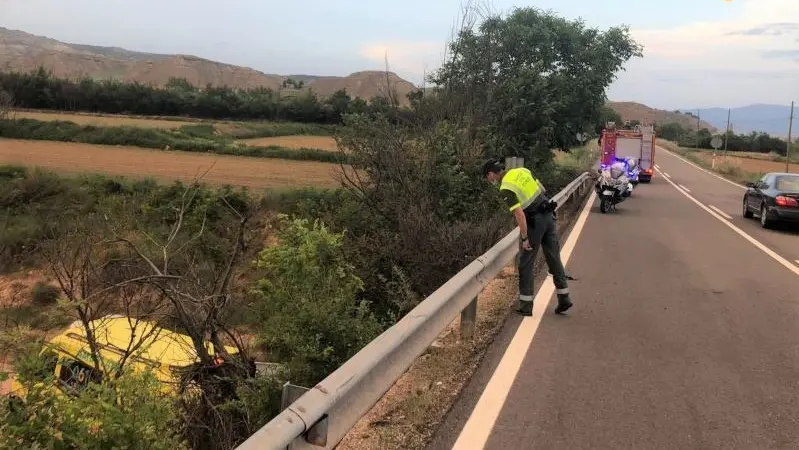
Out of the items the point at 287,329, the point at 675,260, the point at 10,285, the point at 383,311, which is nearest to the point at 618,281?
the point at 675,260

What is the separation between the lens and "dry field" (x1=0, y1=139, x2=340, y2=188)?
33.3m

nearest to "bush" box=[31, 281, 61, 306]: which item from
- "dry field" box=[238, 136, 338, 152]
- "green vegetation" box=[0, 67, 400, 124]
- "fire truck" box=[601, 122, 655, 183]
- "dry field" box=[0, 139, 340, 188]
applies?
"dry field" box=[0, 139, 340, 188]

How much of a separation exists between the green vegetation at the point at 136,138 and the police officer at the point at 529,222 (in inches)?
1682

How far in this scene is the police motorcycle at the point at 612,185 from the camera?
60.8 feet

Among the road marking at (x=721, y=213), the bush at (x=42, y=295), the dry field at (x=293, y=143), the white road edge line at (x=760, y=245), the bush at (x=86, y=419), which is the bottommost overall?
the bush at (x=42, y=295)

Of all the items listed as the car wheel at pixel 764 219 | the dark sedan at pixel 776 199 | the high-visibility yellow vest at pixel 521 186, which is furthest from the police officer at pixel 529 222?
the car wheel at pixel 764 219

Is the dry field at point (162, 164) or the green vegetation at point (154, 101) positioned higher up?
the green vegetation at point (154, 101)

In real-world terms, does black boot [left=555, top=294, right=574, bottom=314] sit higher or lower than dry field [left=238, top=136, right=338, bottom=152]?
lower

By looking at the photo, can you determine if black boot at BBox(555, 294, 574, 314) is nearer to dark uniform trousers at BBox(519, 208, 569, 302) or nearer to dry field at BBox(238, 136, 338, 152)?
dark uniform trousers at BBox(519, 208, 569, 302)

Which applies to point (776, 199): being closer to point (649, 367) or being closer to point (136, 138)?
point (649, 367)

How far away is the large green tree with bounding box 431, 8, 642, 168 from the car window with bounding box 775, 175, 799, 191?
619 cm

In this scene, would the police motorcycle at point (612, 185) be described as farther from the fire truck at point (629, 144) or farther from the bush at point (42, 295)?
the bush at point (42, 295)

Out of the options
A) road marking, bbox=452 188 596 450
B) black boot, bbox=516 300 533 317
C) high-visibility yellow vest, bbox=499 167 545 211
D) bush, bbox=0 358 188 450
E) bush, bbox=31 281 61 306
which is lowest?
bush, bbox=31 281 61 306

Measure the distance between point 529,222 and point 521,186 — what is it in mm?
498
